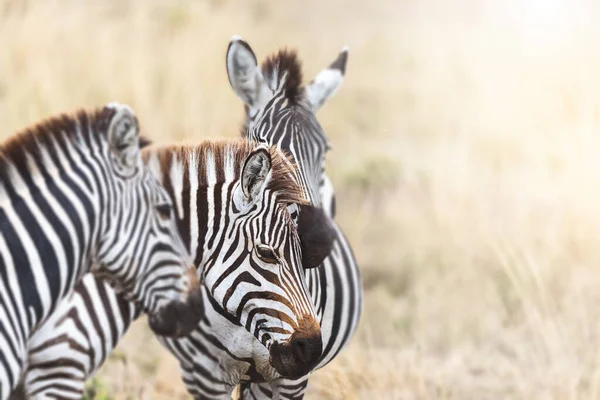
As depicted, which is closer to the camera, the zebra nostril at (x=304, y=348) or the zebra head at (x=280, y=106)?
the zebra nostril at (x=304, y=348)

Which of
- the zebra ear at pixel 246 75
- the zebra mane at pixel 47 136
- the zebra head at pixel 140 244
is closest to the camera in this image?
the zebra mane at pixel 47 136

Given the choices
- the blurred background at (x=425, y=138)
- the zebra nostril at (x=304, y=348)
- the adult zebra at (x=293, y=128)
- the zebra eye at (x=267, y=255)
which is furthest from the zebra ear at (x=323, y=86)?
the blurred background at (x=425, y=138)

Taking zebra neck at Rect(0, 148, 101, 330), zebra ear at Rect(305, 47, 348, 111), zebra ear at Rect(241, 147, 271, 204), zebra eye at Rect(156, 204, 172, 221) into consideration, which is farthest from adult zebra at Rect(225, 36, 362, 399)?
zebra neck at Rect(0, 148, 101, 330)

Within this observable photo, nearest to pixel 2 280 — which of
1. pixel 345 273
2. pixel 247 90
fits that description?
pixel 247 90

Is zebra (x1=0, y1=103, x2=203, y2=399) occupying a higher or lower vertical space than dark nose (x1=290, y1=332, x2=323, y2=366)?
higher

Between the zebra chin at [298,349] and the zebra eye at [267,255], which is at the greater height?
the zebra eye at [267,255]

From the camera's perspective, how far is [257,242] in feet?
8.86

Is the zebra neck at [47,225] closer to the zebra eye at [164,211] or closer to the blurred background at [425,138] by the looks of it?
the zebra eye at [164,211]

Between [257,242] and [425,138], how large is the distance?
151 inches

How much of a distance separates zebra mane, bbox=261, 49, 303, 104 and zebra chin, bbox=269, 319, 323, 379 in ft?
3.11

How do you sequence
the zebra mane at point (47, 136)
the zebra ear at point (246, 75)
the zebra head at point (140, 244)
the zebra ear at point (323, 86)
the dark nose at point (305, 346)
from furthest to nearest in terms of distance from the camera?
the zebra ear at point (323, 86), the zebra ear at point (246, 75), the zebra head at point (140, 244), the zebra mane at point (47, 136), the dark nose at point (305, 346)

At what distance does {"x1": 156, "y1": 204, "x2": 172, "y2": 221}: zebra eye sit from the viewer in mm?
2957

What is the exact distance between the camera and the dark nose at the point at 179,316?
115 inches

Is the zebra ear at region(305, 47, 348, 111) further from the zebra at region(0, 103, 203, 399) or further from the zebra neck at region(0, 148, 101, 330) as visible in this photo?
the zebra neck at region(0, 148, 101, 330)
